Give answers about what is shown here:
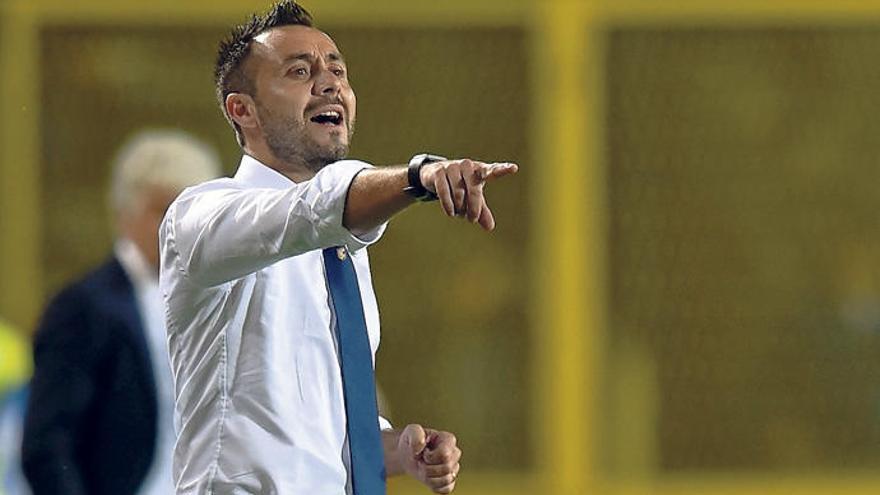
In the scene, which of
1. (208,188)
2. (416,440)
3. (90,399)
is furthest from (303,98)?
(90,399)

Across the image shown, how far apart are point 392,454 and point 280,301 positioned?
1.32ft

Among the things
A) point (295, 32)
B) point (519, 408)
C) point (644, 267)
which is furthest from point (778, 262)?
point (295, 32)

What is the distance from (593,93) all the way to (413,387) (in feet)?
3.83

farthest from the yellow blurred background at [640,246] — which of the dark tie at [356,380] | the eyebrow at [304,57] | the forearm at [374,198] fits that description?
the forearm at [374,198]

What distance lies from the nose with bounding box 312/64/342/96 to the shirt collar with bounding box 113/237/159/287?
6.41ft

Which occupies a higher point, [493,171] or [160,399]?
[493,171]

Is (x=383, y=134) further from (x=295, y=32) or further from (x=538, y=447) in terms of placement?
(x=295, y=32)

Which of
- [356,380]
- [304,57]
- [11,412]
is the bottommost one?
[11,412]

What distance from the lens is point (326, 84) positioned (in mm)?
3795

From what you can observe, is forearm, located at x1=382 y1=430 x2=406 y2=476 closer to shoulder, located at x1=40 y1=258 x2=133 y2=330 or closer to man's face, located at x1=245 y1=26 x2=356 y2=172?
man's face, located at x1=245 y1=26 x2=356 y2=172

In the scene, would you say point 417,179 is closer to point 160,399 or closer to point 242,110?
point 242,110

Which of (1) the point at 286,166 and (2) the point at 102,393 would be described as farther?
(2) the point at 102,393

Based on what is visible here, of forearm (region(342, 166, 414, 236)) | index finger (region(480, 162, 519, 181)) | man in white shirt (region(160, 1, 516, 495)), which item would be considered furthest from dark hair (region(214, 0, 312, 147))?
index finger (region(480, 162, 519, 181))

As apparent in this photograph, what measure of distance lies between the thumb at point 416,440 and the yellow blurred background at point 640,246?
160 inches
